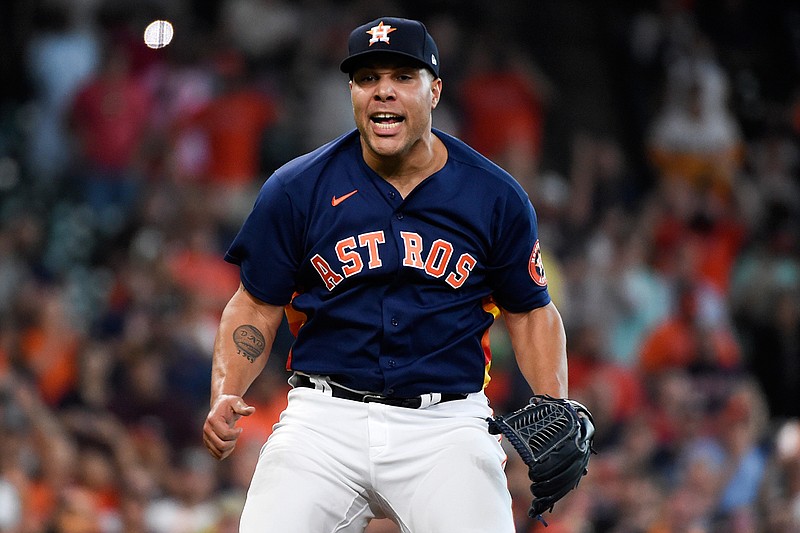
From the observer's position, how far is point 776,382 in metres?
10.0

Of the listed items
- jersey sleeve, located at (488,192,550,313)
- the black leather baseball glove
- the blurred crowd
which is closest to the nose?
jersey sleeve, located at (488,192,550,313)

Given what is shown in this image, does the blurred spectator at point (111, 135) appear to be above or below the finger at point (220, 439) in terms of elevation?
above

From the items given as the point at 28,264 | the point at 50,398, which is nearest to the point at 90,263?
the point at 28,264

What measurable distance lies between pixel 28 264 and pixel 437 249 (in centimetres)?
467

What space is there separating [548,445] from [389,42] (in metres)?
1.26

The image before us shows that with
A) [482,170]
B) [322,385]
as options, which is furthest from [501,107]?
[322,385]

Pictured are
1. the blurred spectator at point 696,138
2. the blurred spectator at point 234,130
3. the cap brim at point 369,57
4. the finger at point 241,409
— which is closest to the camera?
the finger at point 241,409

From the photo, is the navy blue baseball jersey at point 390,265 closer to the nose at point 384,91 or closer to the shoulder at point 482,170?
the shoulder at point 482,170

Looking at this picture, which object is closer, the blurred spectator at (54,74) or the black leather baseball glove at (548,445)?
the black leather baseball glove at (548,445)

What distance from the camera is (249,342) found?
3.93m

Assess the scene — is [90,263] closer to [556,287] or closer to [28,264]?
[28,264]

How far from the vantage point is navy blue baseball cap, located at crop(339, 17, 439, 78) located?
12.4ft

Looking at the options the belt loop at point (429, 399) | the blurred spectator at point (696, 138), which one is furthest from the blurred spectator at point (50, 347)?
the blurred spectator at point (696, 138)

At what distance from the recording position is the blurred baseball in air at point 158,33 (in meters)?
8.96
